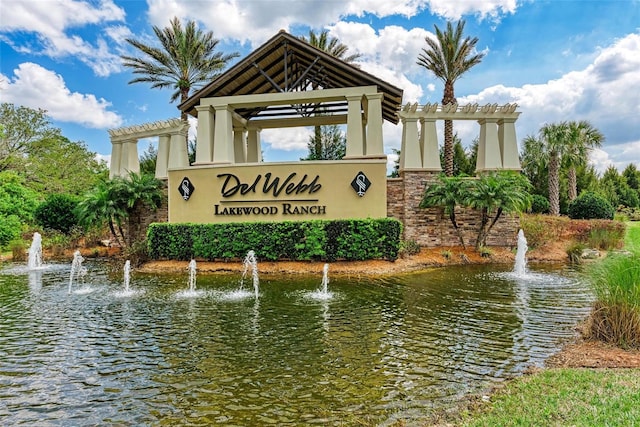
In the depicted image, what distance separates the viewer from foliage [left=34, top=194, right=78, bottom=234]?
70.6 feet

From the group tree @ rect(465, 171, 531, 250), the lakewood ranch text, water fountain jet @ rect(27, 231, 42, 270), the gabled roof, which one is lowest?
water fountain jet @ rect(27, 231, 42, 270)

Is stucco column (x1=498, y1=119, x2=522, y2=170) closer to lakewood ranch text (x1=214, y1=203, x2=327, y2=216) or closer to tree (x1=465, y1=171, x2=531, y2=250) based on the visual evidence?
tree (x1=465, y1=171, x2=531, y2=250)

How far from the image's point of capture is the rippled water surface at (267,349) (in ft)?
14.0

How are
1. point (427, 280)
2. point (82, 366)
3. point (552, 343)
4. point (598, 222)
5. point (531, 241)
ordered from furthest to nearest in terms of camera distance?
point (598, 222)
point (531, 241)
point (427, 280)
point (552, 343)
point (82, 366)

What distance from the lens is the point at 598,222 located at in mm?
18391

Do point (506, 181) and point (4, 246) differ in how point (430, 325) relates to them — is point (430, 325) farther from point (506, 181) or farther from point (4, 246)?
point (4, 246)

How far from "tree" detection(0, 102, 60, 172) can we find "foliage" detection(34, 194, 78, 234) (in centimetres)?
1192

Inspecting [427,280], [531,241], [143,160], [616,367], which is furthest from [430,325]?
A: [143,160]

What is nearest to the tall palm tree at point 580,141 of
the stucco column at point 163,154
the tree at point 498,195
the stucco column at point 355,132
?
the tree at point 498,195

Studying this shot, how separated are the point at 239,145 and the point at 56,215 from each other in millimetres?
10488

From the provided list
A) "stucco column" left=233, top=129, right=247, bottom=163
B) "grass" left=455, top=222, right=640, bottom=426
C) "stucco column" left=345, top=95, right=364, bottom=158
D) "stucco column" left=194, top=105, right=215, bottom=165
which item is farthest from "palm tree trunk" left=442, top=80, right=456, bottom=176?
"grass" left=455, top=222, right=640, bottom=426

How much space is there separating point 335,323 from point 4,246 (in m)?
21.2

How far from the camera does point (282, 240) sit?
47.2ft

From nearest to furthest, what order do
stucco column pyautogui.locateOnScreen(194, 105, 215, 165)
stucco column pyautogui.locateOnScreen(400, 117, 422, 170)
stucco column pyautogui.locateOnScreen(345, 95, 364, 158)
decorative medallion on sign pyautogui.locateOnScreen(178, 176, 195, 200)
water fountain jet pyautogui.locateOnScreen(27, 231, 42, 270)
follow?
water fountain jet pyautogui.locateOnScreen(27, 231, 42, 270) < decorative medallion on sign pyautogui.locateOnScreen(178, 176, 195, 200) < stucco column pyautogui.locateOnScreen(345, 95, 364, 158) < stucco column pyautogui.locateOnScreen(400, 117, 422, 170) < stucco column pyautogui.locateOnScreen(194, 105, 215, 165)
